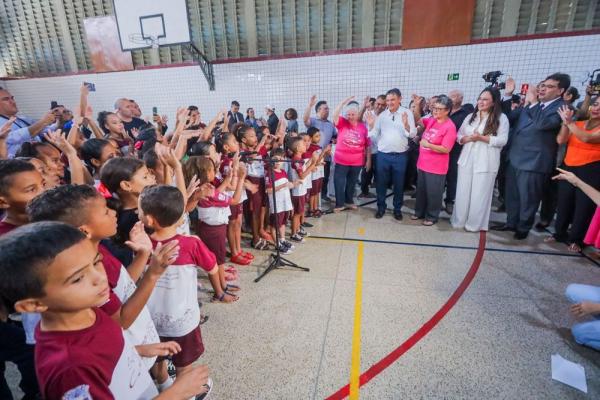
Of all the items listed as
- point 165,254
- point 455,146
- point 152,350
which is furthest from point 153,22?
point 152,350

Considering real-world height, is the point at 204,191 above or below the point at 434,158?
above

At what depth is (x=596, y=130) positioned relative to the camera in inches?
117

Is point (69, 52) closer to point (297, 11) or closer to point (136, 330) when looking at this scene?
point (297, 11)

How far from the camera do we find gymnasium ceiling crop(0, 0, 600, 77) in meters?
5.95

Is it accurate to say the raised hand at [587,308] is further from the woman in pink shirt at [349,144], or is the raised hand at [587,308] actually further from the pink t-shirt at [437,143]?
the woman in pink shirt at [349,144]

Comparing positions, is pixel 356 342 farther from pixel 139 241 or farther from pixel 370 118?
pixel 370 118

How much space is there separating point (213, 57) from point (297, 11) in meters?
2.44

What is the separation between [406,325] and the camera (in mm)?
2299

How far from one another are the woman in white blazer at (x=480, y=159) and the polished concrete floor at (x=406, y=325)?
1.70 ft

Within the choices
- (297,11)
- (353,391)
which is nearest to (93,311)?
(353,391)

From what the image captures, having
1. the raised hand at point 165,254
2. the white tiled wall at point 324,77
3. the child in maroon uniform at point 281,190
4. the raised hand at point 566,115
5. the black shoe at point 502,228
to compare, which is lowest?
the black shoe at point 502,228

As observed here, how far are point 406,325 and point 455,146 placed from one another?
3.33 metres

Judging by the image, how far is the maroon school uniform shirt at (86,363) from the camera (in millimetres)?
792

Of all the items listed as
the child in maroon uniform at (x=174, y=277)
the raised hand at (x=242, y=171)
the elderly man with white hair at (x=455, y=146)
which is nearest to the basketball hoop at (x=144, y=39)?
the raised hand at (x=242, y=171)
